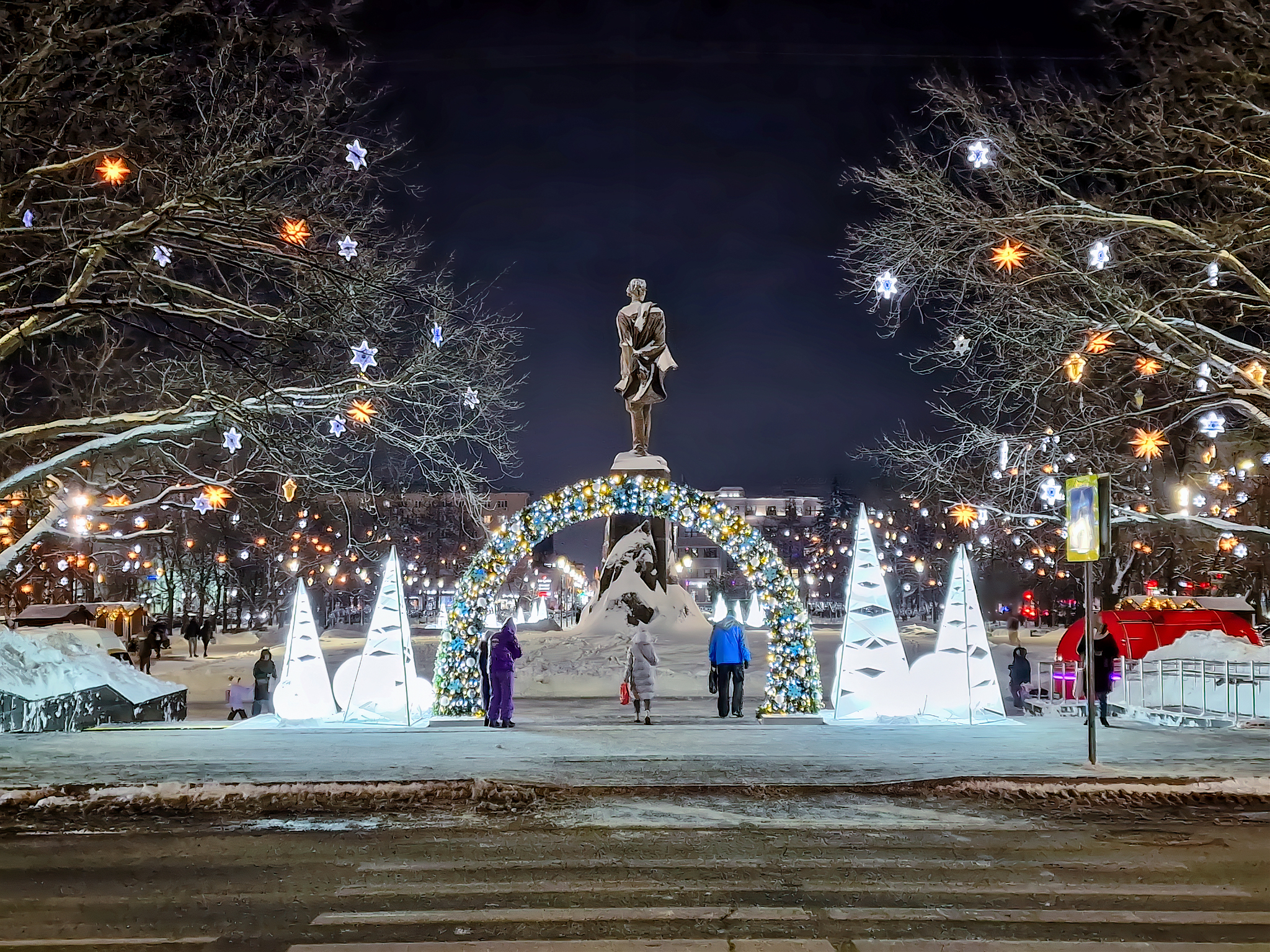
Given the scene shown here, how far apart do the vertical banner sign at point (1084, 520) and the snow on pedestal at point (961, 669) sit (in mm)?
3295

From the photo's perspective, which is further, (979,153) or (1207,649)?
(1207,649)

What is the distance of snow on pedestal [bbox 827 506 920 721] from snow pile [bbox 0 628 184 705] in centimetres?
1120

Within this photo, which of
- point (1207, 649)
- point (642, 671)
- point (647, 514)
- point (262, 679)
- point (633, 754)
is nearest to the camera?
point (633, 754)

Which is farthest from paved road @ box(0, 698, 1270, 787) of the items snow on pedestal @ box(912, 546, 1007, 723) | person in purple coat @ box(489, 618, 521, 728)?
snow on pedestal @ box(912, 546, 1007, 723)

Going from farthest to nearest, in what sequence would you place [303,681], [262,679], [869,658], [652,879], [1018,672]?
[1018,672] → [262,679] → [303,681] → [869,658] → [652,879]

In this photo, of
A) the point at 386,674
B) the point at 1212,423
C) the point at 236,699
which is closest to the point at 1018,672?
the point at 1212,423

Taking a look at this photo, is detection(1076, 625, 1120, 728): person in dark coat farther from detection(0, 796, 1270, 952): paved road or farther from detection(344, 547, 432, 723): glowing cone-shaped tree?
detection(344, 547, 432, 723): glowing cone-shaped tree

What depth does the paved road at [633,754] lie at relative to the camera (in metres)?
10.6

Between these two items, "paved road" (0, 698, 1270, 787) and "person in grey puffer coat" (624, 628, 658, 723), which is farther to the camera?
"person in grey puffer coat" (624, 628, 658, 723)

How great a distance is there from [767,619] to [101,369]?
12.7 meters

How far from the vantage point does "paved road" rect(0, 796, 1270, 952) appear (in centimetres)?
585

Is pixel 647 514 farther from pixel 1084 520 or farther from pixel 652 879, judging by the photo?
pixel 652 879

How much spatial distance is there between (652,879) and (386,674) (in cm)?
965

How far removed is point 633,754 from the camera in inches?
479
